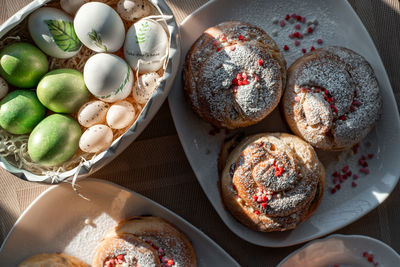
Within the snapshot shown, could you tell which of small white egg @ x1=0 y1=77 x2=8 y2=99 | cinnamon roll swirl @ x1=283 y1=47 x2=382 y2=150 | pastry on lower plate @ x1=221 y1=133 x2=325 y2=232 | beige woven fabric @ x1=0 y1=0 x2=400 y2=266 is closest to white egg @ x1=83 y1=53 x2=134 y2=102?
small white egg @ x1=0 y1=77 x2=8 y2=99

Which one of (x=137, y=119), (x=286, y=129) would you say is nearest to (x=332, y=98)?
(x=286, y=129)

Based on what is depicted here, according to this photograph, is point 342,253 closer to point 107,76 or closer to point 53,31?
point 107,76

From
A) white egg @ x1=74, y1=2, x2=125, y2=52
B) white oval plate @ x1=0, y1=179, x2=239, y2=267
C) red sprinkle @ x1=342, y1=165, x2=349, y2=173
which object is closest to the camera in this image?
white egg @ x1=74, y1=2, x2=125, y2=52

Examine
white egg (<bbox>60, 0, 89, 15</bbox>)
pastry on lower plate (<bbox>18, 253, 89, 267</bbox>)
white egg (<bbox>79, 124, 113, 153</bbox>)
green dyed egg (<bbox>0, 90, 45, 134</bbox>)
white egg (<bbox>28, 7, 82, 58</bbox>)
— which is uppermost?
white egg (<bbox>60, 0, 89, 15</bbox>)

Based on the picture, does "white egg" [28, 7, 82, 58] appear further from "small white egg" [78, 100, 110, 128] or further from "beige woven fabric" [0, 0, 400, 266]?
"beige woven fabric" [0, 0, 400, 266]

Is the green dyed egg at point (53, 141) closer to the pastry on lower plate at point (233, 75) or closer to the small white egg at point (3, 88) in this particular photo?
the small white egg at point (3, 88)

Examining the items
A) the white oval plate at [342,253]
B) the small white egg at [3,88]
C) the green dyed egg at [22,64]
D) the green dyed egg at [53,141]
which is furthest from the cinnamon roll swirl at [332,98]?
the small white egg at [3,88]
